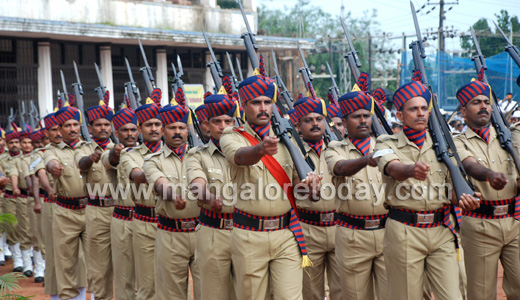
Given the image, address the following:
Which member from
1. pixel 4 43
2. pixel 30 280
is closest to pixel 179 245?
pixel 30 280

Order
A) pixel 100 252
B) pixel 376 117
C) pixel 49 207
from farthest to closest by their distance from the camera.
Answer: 1. pixel 49 207
2. pixel 100 252
3. pixel 376 117

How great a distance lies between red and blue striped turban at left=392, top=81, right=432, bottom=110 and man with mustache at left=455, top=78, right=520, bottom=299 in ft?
2.41

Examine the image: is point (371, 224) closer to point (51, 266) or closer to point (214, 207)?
point (214, 207)

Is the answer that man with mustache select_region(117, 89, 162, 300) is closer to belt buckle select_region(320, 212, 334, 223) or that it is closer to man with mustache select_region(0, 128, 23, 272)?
belt buckle select_region(320, 212, 334, 223)

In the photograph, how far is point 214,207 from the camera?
583cm

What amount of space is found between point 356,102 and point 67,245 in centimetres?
441

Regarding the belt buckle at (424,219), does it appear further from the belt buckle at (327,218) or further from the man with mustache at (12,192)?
the man with mustache at (12,192)

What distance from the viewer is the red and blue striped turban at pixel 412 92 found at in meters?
5.60

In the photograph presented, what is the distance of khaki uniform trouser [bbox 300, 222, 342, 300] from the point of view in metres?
7.00

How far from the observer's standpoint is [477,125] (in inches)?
248

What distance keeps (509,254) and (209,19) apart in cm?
1697

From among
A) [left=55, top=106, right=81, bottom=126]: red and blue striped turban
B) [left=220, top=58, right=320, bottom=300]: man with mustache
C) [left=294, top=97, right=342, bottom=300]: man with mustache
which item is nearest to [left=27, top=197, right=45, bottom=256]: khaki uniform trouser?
[left=55, top=106, right=81, bottom=126]: red and blue striped turban

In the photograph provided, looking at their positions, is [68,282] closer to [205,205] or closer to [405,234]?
[205,205]

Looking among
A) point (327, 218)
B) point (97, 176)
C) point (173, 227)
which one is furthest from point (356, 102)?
point (97, 176)
